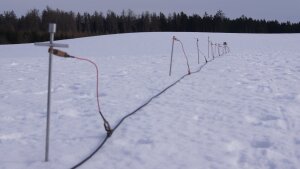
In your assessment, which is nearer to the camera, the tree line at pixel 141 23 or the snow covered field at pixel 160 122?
the snow covered field at pixel 160 122

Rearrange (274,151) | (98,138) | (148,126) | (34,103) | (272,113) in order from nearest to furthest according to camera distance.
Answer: (274,151) < (98,138) < (148,126) < (272,113) < (34,103)

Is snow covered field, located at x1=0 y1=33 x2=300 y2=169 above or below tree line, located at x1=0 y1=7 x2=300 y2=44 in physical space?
below

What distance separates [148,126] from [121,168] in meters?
1.12

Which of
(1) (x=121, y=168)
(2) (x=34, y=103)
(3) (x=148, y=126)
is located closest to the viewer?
(1) (x=121, y=168)

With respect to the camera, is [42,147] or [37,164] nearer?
[37,164]

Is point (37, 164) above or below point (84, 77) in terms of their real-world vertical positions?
below

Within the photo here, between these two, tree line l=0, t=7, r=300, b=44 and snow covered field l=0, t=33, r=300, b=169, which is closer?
snow covered field l=0, t=33, r=300, b=169

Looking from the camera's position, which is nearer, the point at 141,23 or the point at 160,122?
the point at 160,122

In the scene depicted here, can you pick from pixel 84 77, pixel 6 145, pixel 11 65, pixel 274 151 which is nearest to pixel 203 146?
pixel 274 151

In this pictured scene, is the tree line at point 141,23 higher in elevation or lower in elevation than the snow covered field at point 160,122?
higher

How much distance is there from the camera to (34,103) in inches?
216

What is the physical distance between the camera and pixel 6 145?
146 inches

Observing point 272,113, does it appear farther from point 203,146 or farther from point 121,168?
point 121,168

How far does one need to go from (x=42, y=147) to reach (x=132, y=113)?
1421 mm
